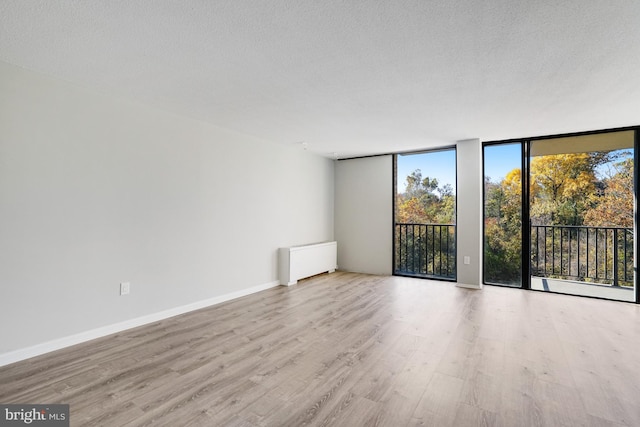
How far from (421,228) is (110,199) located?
4.66 meters

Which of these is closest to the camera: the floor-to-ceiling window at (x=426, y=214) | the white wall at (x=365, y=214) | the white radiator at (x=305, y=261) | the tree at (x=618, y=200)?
the tree at (x=618, y=200)

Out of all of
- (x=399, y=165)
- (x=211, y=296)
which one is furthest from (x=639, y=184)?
(x=211, y=296)

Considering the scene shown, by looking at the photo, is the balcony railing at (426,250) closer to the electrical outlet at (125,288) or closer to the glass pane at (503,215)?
the glass pane at (503,215)

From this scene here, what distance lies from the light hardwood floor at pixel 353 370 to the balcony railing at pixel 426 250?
5.54ft

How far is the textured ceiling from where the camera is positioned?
1689 mm

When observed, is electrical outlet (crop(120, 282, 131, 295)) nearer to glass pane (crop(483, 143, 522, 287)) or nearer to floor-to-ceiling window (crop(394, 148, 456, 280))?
floor-to-ceiling window (crop(394, 148, 456, 280))

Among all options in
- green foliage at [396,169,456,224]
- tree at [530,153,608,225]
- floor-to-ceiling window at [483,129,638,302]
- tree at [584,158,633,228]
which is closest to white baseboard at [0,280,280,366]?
green foliage at [396,169,456,224]

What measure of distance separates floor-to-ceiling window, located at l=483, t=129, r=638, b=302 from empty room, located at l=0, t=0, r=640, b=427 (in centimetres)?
3

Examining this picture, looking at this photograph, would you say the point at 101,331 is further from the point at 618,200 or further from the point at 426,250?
the point at 618,200

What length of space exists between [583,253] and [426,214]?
221 centimetres

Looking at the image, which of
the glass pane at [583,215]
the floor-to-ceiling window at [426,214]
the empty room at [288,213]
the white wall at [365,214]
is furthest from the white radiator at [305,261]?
the glass pane at [583,215]

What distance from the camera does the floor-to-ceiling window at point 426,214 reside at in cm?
522

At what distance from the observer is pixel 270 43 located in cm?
200

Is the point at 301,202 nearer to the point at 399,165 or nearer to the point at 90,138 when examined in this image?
the point at 399,165
